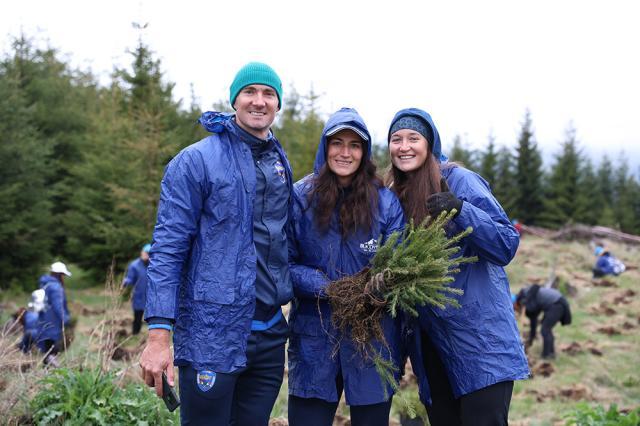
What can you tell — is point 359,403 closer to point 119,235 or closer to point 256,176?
point 256,176

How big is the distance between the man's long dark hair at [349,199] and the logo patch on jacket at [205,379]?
97 cm

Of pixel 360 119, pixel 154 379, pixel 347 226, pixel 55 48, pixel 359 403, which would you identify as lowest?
pixel 359 403

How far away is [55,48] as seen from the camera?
81.8 feet

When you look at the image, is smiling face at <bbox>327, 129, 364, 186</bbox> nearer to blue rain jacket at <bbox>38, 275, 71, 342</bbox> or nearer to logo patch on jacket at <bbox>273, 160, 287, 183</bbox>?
logo patch on jacket at <bbox>273, 160, 287, 183</bbox>

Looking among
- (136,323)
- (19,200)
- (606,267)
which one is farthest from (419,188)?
(606,267)

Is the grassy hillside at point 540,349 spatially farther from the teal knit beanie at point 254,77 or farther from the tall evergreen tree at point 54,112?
the tall evergreen tree at point 54,112

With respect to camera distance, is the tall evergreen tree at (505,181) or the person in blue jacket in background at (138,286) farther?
the tall evergreen tree at (505,181)

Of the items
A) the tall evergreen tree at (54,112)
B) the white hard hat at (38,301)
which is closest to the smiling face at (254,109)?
the white hard hat at (38,301)

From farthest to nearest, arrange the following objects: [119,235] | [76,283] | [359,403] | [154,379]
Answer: [76,283], [119,235], [359,403], [154,379]

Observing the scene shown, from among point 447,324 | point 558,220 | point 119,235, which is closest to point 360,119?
point 447,324

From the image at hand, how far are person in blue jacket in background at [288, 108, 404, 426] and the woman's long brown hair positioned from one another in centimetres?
7

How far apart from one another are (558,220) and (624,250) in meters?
11.7

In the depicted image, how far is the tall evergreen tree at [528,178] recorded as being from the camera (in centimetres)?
3662

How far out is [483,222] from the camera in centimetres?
293
